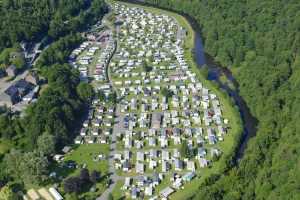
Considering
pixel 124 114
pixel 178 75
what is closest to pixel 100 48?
pixel 178 75

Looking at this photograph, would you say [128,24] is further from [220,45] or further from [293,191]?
[293,191]

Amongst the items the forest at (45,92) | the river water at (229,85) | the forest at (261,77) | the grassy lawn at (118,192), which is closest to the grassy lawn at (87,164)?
the grassy lawn at (118,192)

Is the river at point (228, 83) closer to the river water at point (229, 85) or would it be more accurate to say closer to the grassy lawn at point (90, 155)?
the river water at point (229, 85)

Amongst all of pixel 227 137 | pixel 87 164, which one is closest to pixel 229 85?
pixel 227 137

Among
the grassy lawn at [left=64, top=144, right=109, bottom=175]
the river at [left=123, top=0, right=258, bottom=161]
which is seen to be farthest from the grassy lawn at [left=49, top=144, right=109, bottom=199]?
the river at [left=123, top=0, right=258, bottom=161]

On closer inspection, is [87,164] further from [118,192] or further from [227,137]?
[227,137]

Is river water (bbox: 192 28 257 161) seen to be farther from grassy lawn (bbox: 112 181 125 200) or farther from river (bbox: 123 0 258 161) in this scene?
grassy lawn (bbox: 112 181 125 200)
